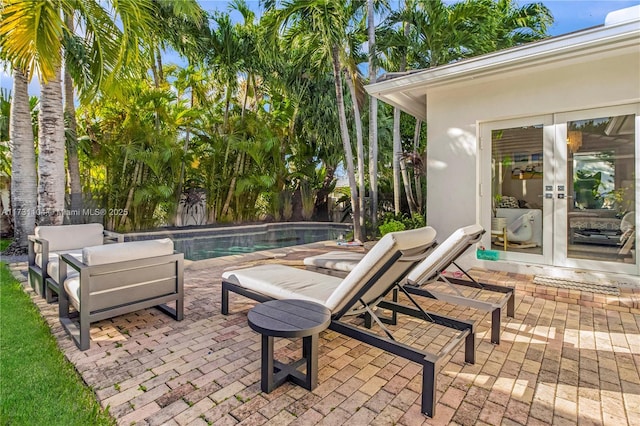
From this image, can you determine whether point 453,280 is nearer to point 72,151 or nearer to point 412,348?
point 412,348

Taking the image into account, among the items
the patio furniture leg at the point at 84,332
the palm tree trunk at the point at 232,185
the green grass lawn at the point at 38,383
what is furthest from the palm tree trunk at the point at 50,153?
the palm tree trunk at the point at 232,185

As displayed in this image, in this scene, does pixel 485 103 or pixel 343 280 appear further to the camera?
pixel 485 103

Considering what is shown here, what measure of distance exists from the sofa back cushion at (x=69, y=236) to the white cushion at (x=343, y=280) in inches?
112

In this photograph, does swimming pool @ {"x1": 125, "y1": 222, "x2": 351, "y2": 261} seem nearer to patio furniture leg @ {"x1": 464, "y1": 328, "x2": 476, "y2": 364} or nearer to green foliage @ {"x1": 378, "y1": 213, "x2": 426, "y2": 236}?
green foliage @ {"x1": 378, "y1": 213, "x2": 426, "y2": 236}

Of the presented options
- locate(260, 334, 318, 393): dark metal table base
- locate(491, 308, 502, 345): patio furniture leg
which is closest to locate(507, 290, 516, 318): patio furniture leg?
locate(491, 308, 502, 345): patio furniture leg

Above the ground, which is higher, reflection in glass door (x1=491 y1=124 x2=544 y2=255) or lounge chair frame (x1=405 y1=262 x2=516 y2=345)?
reflection in glass door (x1=491 y1=124 x2=544 y2=255)

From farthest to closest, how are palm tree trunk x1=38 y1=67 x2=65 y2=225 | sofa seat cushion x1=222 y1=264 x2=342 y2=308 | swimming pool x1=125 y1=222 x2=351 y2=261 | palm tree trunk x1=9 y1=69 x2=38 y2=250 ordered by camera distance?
1. swimming pool x1=125 y1=222 x2=351 y2=261
2. palm tree trunk x1=9 y1=69 x2=38 y2=250
3. palm tree trunk x1=38 y1=67 x2=65 y2=225
4. sofa seat cushion x1=222 y1=264 x2=342 y2=308

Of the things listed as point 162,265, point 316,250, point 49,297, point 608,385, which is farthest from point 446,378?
point 316,250

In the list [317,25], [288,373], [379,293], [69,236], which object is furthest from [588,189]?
[69,236]

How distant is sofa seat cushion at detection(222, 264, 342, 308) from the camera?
9.81 feet

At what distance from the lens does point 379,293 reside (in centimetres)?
283

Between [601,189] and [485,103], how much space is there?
2072mm

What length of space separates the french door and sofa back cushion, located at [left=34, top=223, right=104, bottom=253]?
20.6 feet

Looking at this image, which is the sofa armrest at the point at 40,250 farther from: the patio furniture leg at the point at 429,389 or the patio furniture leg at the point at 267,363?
the patio furniture leg at the point at 429,389
